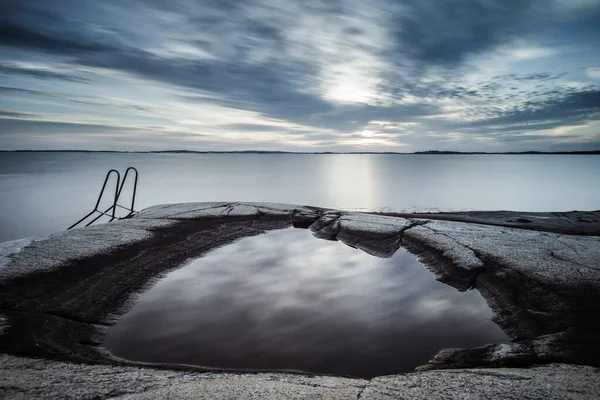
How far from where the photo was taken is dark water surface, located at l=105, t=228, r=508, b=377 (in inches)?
135

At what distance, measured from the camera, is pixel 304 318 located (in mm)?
4312

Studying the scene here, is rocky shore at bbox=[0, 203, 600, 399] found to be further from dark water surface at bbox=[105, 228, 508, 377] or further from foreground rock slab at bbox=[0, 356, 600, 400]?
dark water surface at bbox=[105, 228, 508, 377]

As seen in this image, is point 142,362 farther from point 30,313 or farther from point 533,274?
point 533,274

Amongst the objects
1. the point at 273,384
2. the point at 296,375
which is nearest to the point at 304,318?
the point at 296,375

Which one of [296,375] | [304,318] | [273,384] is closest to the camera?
[273,384]

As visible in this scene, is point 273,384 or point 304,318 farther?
point 304,318

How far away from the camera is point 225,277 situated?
5.72m

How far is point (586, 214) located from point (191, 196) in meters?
20.5

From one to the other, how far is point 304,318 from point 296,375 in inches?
56.8

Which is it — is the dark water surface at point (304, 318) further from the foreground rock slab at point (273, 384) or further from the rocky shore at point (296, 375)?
the foreground rock slab at point (273, 384)

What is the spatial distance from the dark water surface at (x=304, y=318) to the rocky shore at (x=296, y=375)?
0.27m

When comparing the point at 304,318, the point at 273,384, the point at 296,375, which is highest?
the point at 273,384

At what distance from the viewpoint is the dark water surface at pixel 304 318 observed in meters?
3.44

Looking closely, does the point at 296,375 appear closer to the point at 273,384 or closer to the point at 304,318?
the point at 273,384
